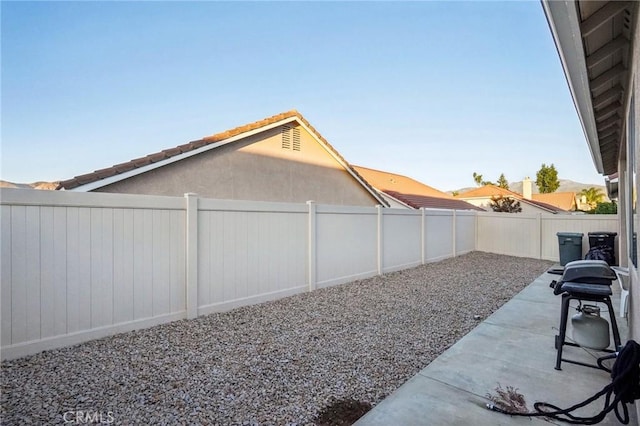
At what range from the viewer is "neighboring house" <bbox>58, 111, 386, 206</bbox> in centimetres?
714

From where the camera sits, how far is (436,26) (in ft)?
28.5

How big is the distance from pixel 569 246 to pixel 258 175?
10.5 m

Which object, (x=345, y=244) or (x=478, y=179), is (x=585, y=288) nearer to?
(x=345, y=244)

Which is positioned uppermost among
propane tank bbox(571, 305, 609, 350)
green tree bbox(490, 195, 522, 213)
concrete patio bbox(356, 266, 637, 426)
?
green tree bbox(490, 195, 522, 213)

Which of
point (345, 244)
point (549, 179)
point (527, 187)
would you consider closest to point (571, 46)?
point (345, 244)

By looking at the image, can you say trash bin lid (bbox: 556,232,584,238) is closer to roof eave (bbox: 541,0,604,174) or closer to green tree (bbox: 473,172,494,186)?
roof eave (bbox: 541,0,604,174)

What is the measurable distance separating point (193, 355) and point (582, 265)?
14.7 ft

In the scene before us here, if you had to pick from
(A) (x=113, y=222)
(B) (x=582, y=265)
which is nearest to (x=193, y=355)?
(A) (x=113, y=222)

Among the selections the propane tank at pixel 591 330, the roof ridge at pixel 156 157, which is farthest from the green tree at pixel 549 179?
the propane tank at pixel 591 330

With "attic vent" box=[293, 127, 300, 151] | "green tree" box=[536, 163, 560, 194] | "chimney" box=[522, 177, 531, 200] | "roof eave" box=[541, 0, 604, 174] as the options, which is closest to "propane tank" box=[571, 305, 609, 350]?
"roof eave" box=[541, 0, 604, 174]

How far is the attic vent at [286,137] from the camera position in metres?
10.2

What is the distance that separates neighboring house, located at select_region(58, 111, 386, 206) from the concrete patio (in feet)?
21.6

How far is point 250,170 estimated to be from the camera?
9.16 metres

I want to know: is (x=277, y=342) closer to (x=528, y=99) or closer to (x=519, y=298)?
(x=519, y=298)
